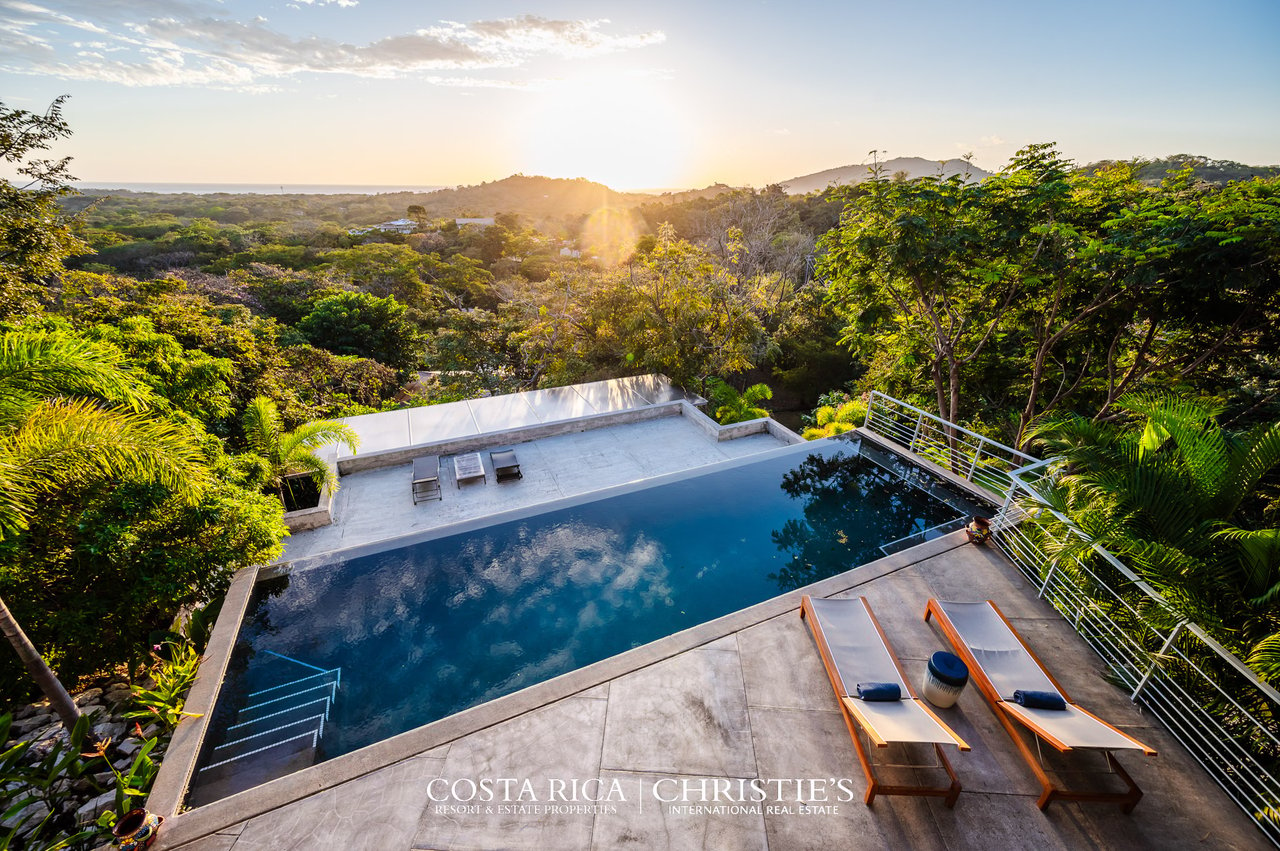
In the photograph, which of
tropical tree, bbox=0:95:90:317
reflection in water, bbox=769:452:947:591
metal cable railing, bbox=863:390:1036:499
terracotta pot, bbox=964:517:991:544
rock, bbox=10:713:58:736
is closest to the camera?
rock, bbox=10:713:58:736

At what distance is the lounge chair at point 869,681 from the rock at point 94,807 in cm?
630

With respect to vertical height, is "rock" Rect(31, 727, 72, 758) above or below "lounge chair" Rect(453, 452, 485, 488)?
below

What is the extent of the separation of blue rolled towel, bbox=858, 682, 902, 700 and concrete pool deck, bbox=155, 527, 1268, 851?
41 cm

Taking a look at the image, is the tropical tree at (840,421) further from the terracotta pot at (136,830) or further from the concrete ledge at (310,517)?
the terracotta pot at (136,830)

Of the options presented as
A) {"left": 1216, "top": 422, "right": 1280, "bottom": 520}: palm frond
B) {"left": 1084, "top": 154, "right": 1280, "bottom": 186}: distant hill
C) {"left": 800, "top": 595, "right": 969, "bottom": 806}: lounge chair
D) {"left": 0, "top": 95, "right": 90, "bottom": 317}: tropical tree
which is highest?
{"left": 1084, "top": 154, "right": 1280, "bottom": 186}: distant hill

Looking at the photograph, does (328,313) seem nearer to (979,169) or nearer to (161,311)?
(161,311)

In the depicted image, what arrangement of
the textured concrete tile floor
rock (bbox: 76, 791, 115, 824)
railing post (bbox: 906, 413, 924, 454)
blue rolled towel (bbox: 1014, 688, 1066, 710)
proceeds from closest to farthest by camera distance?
rock (bbox: 76, 791, 115, 824) < blue rolled towel (bbox: 1014, 688, 1066, 710) < the textured concrete tile floor < railing post (bbox: 906, 413, 924, 454)

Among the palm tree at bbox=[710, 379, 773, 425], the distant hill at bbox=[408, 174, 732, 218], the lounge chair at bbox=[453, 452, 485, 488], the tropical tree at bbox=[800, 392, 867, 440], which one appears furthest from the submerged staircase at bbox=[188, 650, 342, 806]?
the distant hill at bbox=[408, 174, 732, 218]

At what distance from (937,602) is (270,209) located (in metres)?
107

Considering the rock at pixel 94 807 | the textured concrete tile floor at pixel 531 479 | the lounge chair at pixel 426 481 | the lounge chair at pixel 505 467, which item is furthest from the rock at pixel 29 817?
the lounge chair at pixel 505 467

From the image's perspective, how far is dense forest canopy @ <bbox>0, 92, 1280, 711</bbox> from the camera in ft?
16.0

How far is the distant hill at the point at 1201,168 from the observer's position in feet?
32.9

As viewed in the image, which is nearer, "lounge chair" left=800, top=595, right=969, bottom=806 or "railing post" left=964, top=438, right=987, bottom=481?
"lounge chair" left=800, top=595, right=969, bottom=806

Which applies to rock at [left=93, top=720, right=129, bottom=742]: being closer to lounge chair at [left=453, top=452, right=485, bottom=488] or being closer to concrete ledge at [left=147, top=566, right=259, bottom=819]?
concrete ledge at [left=147, top=566, right=259, bottom=819]
